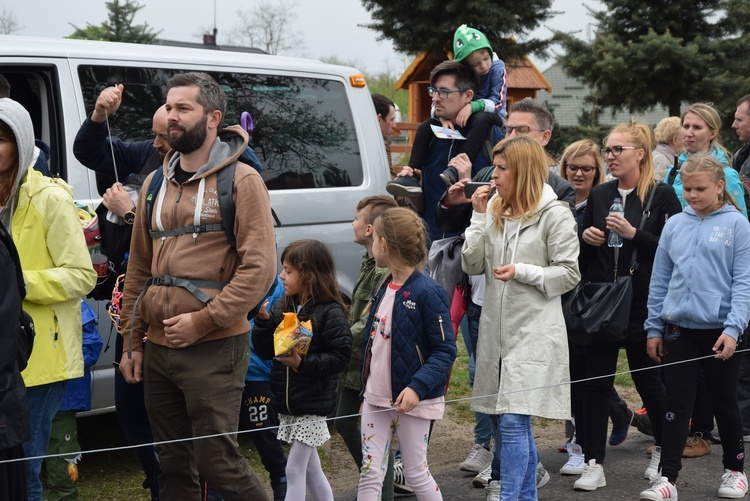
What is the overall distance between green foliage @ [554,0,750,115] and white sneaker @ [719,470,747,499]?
17206 millimetres

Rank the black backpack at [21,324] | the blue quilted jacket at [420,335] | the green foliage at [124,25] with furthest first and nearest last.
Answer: the green foliage at [124,25] < the blue quilted jacket at [420,335] < the black backpack at [21,324]

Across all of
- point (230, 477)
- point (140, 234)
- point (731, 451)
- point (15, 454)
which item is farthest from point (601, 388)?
point (15, 454)

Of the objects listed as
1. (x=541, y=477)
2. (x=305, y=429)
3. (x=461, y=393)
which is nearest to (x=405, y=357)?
(x=305, y=429)

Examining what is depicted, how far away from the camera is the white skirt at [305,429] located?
465 centimetres

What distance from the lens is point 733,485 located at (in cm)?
550

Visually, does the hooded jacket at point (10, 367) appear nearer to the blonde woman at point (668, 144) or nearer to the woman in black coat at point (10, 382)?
the woman in black coat at point (10, 382)

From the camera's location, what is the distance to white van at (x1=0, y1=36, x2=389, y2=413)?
532 cm

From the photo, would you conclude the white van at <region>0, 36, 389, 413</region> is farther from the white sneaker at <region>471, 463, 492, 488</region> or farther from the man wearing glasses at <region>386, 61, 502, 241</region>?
the white sneaker at <region>471, 463, 492, 488</region>

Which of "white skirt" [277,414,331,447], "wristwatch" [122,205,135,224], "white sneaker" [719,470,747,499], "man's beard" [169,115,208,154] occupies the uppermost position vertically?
"man's beard" [169,115,208,154]

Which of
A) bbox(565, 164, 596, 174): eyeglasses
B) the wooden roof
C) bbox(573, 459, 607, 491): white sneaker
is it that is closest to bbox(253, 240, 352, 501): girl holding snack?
bbox(573, 459, 607, 491): white sneaker

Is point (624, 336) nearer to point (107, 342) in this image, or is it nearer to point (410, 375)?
point (410, 375)

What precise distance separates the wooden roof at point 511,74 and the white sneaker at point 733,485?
18.3 m

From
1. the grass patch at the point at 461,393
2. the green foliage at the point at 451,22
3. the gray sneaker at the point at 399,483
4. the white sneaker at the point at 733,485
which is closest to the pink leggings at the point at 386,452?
the gray sneaker at the point at 399,483

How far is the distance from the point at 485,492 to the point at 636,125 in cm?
237
